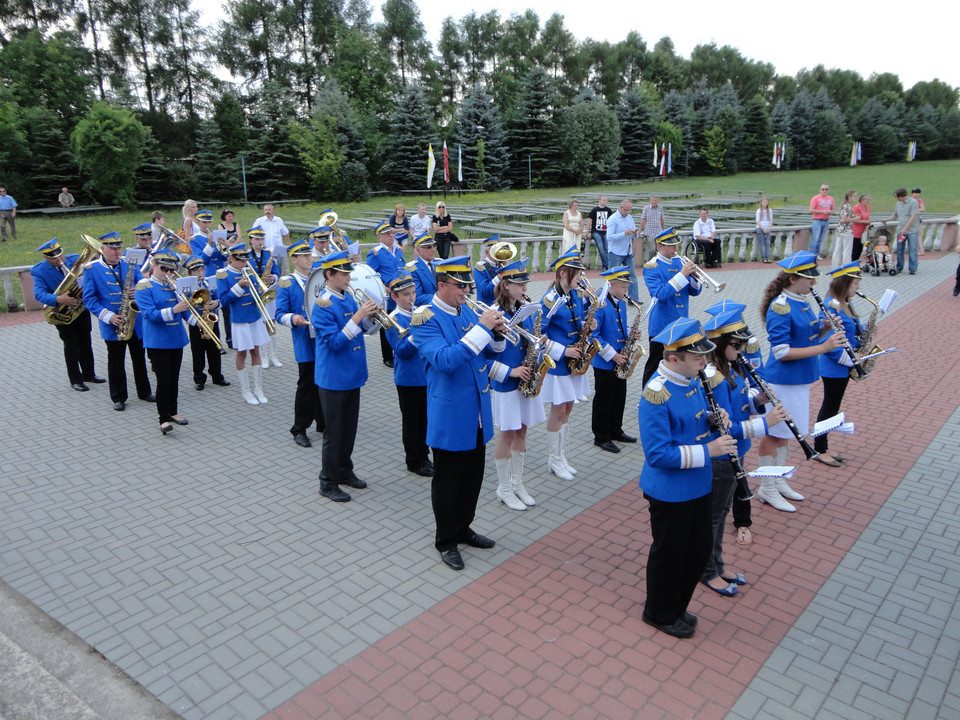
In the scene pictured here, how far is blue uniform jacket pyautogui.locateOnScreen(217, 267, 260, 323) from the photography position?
921cm

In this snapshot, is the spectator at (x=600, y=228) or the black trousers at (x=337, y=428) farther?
the spectator at (x=600, y=228)

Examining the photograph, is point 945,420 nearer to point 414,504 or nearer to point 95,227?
point 414,504

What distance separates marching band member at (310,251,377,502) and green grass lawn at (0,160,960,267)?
1761 centimetres

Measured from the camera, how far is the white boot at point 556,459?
7.16 metres

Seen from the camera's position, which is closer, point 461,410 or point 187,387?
point 461,410

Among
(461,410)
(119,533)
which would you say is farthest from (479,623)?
(119,533)

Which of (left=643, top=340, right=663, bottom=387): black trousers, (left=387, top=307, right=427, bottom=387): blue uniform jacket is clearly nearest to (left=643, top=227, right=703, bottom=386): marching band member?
(left=643, top=340, right=663, bottom=387): black trousers

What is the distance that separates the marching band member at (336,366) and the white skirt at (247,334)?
3.14 meters

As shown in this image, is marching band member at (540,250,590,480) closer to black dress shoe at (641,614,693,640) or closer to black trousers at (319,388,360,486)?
black trousers at (319,388,360,486)

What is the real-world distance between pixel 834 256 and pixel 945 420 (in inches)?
464

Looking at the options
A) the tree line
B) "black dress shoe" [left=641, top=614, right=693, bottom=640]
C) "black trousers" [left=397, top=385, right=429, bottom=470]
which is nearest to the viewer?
"black dress shoe" [left=641, top=614, right=693, bottom=640]

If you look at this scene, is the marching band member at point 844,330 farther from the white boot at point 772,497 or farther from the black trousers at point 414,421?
the black trousers at point 414,421

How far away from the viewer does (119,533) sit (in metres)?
6.09

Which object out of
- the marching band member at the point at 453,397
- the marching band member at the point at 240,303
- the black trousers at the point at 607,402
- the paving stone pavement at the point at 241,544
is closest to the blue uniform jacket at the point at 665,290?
the black trousers at the point at 607,402
